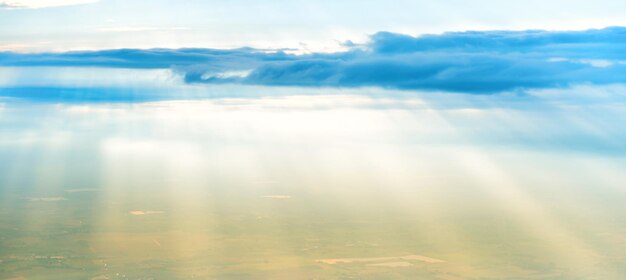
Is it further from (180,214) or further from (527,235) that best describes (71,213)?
(527,235)

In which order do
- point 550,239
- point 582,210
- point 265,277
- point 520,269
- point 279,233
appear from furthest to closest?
point 582,210 → point 550,239 → point 279,233 → point 520,269 → point 265,277

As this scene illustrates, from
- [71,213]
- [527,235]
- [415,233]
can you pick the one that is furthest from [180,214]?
[527,235]

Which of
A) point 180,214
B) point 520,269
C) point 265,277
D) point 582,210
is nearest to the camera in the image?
point 265,277

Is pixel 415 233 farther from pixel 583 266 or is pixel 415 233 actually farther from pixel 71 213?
pixel 71 213

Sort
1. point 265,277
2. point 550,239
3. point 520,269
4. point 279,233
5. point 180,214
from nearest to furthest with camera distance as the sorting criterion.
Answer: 1. point 265,277
2. point 520,269
3. point 279,233
4. point 550,239
5. point 180,214

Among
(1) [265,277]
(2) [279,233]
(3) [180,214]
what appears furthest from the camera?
(3) [180,214]

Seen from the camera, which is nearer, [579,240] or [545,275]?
[545,275]

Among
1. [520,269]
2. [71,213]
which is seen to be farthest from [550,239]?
[71,213]

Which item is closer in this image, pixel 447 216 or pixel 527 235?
pixel 527 235
